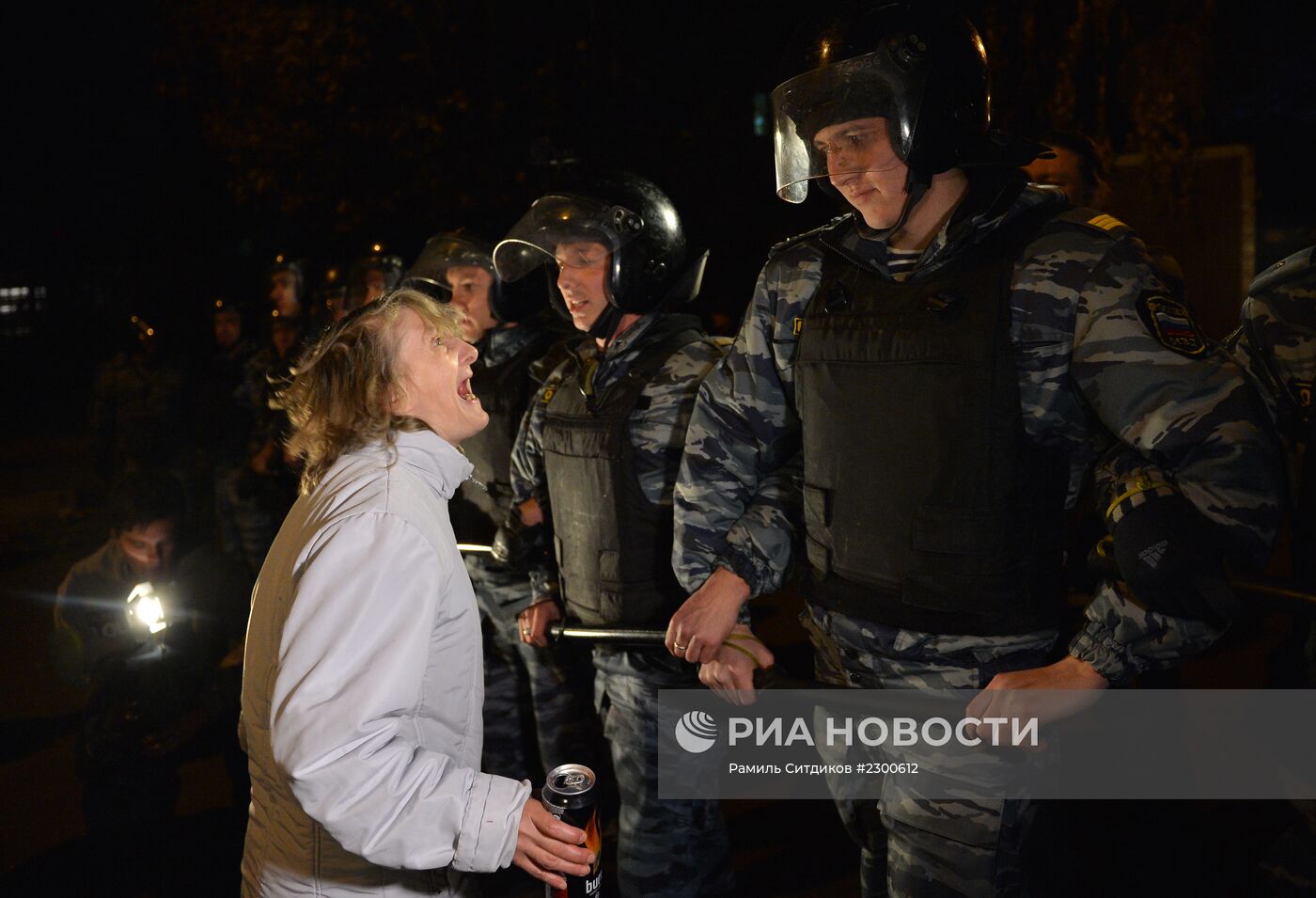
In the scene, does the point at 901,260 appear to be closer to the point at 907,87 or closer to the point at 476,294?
the point at 907,87

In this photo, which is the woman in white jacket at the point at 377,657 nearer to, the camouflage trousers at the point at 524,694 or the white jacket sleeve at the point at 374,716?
the white jacket sleeve at the point at 374,716

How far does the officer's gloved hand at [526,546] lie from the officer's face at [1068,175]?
8.68ft

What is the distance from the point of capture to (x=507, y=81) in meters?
11.9

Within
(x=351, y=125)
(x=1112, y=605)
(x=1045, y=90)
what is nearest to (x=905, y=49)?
(x=1112, y=605)

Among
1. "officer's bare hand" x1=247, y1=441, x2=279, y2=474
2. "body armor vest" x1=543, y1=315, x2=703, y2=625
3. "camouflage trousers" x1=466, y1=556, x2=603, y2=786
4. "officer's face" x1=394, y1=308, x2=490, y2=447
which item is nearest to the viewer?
"officer's face" x1=394, y1=308, x2=490, y2=447

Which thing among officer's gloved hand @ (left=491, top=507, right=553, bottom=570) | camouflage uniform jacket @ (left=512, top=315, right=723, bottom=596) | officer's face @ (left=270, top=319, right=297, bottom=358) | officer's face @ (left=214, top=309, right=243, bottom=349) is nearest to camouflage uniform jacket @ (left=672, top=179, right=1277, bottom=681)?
camouflage uniform jacket @ (left=512, top=315, right=723, bottom=596)

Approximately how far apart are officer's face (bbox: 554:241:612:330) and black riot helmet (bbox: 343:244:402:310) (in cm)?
315

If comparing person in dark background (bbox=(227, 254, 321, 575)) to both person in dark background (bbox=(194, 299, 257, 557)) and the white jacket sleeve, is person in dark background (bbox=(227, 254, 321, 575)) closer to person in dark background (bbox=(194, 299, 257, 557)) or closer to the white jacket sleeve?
person in dark background (bbox=(194, 299, 257, 557))

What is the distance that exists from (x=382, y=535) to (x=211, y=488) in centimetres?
699

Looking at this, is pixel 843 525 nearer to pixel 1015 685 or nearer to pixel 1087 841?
pixel 1015 685

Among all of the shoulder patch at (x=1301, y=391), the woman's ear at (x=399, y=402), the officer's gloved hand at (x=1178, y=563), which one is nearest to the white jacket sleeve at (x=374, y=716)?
the woman's ear at (x=399, y=402)

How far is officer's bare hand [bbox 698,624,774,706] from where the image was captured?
105 inches

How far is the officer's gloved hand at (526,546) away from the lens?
4176 millimetres

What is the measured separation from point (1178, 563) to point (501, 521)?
3132 millimetres
